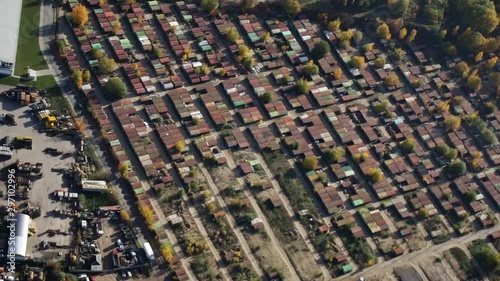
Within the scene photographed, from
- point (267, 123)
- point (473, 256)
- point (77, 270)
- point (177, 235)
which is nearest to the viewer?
point (77, 270)

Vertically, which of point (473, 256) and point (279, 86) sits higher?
point (279, 86)

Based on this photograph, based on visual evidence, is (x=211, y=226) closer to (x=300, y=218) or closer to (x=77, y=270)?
(x=300, y=218)

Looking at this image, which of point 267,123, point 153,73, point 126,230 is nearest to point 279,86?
point 267,123

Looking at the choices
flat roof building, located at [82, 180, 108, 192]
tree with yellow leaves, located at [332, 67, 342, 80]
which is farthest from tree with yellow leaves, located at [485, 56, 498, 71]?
flat roof building, located at [82, 180, 108, 192]

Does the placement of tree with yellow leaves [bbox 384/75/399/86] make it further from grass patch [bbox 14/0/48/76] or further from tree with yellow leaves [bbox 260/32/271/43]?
grass patch [bbox 14/0/48/76]

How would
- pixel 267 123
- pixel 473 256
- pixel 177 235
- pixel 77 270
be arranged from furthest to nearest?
pixel 267 123 → pixel 473 256 → pixel 177 235 → pixel 77 270

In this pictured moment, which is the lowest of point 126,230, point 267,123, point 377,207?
point 377,207
